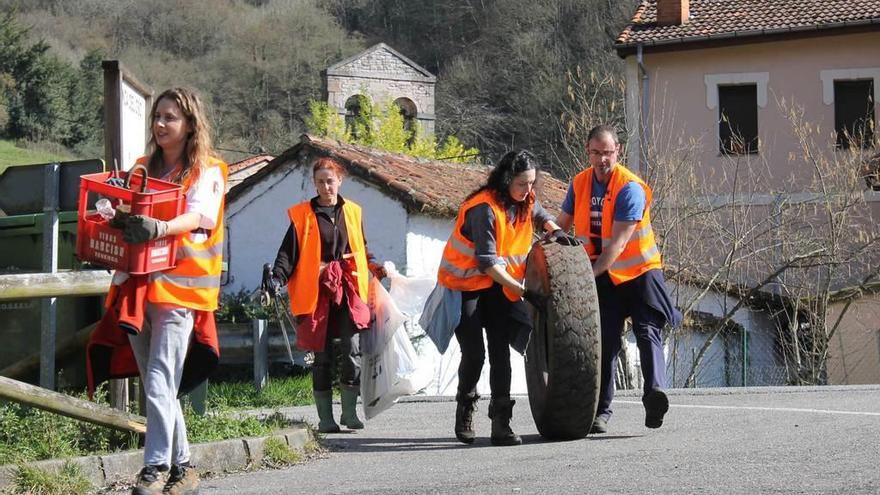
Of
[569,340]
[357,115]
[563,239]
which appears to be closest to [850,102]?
[563,239]

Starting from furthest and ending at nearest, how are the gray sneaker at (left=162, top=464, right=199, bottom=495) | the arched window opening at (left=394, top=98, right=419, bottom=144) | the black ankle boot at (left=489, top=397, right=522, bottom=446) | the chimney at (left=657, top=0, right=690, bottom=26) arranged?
the arched window opening at (left=394, top=98, right=419, bottom=144) → the chimney at (left=657, top=0, right=690, bottom=26) → the black ankle boot at (left=489, top=397, right=522, bottom=446) → the gray sneaker at (left=162, top=464, right=199, bottom=495)

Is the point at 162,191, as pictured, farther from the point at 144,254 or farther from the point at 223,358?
the point at 223,358

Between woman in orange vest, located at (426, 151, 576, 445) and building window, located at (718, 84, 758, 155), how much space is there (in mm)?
22451

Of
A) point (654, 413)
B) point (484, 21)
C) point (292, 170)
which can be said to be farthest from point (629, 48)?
point (484, 21)

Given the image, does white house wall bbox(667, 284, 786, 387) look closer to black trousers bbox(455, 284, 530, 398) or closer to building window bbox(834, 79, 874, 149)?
building window bbox(834, 79, 874, 149)

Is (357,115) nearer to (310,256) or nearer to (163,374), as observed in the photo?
(310,256)

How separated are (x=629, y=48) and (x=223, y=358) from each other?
59.7 feet

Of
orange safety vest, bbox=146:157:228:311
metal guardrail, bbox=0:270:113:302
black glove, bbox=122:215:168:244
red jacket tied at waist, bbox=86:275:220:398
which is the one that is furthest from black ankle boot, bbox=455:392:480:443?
black glove, bbox=122:215:168:244

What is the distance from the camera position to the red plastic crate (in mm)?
5602

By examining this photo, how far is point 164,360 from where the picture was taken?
5.78 m

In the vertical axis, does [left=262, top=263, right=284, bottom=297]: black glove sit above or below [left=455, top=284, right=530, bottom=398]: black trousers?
above

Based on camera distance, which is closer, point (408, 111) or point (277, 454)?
Answer: point (277, 454)

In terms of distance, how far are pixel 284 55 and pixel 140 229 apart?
64637mm

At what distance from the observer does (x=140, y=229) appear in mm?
5508
